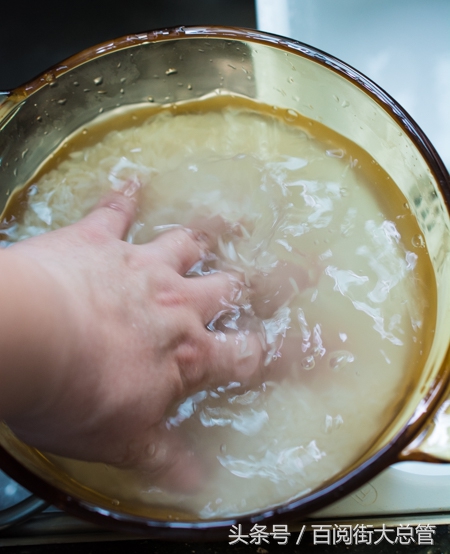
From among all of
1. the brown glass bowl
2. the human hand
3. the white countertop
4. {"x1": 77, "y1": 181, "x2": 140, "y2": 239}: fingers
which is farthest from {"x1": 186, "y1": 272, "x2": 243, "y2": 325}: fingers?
the white countertop

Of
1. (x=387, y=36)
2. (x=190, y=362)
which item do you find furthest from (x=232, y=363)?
(x=387, y=36)

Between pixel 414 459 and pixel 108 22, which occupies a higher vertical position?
pixel 108 22

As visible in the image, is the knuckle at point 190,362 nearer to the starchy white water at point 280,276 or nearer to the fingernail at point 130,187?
the starchy white water at point 280,276

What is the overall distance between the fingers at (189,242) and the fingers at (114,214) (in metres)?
0.04

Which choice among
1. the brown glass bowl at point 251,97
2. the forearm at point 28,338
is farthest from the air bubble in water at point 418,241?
the forearm at point 28,338

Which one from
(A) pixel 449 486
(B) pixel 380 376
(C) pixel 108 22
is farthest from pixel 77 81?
(A) pixel 449 486

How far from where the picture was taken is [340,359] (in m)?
0.58

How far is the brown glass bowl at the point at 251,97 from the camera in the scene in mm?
438

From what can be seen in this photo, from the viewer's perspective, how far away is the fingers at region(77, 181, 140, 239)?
0.59m

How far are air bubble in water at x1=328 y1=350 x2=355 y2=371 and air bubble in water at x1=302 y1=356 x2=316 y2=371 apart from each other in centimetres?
2

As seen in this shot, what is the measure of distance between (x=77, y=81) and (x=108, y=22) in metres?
0.24

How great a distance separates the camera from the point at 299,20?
831mm

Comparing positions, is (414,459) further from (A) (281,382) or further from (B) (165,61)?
(B) (165,61)

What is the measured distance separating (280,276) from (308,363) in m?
0.11
